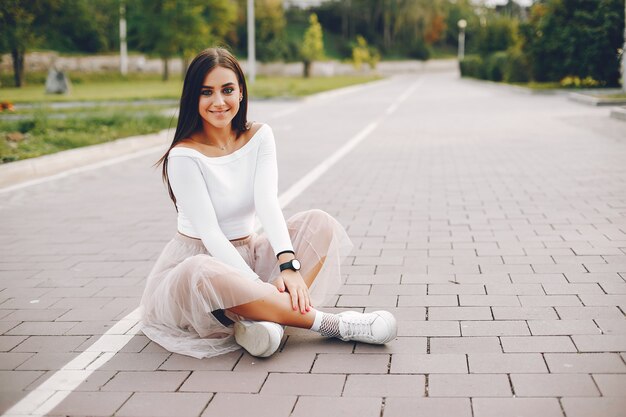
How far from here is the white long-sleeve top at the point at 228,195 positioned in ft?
12.7

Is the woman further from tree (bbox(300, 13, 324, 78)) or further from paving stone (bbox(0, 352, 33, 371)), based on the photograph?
tree (bbox(300, 13, 324, 78))

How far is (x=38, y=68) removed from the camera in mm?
57969

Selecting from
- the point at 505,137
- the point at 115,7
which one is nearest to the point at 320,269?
the point at 505,137

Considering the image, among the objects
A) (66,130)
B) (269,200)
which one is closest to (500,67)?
(66,130)

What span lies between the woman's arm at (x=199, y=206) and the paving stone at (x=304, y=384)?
0.63 metres

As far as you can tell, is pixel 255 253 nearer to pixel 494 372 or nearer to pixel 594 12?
pixel 494 372

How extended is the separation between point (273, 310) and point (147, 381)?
26.5 inches

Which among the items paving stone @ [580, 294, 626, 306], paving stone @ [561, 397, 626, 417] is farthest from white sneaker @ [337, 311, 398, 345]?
paving stone @ [580, 294, 626, 306]

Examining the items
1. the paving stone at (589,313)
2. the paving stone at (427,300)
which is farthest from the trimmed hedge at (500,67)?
the paving stone at (589,313)

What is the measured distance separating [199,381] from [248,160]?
1240mm

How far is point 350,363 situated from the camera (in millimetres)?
3578

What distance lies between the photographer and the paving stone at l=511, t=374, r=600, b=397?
10.2 feet

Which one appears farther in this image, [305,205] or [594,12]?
[594,12]

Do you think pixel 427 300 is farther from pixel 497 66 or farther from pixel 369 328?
pixel 497 66
